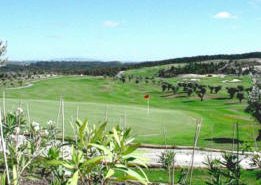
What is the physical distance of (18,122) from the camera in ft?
30.9

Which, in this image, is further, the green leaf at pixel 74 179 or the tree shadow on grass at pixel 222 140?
the tree shadow on grass at pixel 222 140

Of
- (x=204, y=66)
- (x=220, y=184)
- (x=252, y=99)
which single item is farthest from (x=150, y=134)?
(x=204, y=66)

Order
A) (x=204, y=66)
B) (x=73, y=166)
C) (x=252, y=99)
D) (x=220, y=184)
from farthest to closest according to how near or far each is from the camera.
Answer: (x=204, y=66)
(x=252, y=99)
(x=220, y=184)
(x=73, y=166)

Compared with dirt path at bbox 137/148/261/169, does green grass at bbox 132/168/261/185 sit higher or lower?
higher

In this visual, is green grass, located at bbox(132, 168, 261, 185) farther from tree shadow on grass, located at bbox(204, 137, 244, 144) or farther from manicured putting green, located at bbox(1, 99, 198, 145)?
tree shadow on grass, located at bbox(204, 137, 244, 144)

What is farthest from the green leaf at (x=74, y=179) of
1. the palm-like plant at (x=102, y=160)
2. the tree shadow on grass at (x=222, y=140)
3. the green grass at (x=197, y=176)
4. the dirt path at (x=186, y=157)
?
the tree shadow on grass at (x=222, y=140)

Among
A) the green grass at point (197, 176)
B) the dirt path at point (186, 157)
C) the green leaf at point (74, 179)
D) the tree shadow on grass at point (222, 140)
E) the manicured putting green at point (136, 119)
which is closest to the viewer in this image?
the green leaf at point (74, 179)

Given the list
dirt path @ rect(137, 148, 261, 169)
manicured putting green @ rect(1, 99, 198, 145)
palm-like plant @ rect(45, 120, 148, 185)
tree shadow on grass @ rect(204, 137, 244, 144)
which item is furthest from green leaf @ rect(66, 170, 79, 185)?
tree shadow on grass @ rect(204, 137, 244, 144)

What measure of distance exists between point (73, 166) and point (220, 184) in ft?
10.5

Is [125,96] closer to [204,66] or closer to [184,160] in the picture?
[184,160]

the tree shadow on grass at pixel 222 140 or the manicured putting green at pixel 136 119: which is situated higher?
the manicured putting green at pixel 136 119

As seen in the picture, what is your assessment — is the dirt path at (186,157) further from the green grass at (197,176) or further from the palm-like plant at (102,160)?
the palm-like plant at (102,160)

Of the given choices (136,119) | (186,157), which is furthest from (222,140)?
(186,157)

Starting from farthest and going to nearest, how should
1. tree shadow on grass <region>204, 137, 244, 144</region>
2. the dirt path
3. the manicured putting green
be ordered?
the manicured putting green, tree shadow on grass <region>204, 137, 244, 144</region>, the dirt path
